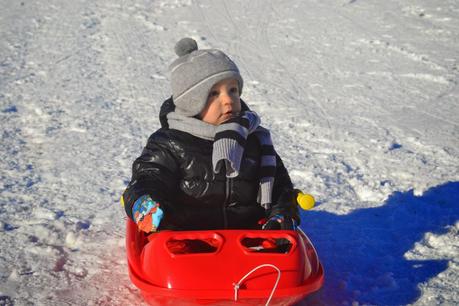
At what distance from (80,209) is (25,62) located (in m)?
3.36

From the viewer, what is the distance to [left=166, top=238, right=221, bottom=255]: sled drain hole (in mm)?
2264

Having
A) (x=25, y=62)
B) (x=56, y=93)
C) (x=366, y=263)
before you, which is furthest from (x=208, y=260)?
(x=25, y=62)

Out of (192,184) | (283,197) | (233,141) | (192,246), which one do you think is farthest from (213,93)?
(192,246)

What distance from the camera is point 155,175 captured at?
251 cm

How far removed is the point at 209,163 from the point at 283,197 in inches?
16.3

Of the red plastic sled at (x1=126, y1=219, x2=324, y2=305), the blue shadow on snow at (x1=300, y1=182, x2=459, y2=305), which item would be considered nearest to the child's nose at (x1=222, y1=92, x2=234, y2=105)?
the red plastic sled at (x1=126, y1=219, x2=324, y2=305)

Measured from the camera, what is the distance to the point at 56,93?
17.2 ft

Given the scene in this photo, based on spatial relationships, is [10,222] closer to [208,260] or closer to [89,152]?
[89,152]

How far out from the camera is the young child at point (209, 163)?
2508 mm

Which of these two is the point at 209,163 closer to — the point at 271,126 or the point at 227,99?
the point at 227,99

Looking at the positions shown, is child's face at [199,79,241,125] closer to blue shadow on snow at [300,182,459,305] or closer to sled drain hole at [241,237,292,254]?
sled drain hole at [241,237,292,254]

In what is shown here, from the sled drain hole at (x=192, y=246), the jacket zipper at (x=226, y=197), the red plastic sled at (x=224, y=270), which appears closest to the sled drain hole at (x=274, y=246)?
the red plastic sled at (x=224, y=270)

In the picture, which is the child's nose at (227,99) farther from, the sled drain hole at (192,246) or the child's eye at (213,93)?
the sled drain hole at (192,246)

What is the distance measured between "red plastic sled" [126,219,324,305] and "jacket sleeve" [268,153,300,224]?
308 mm
